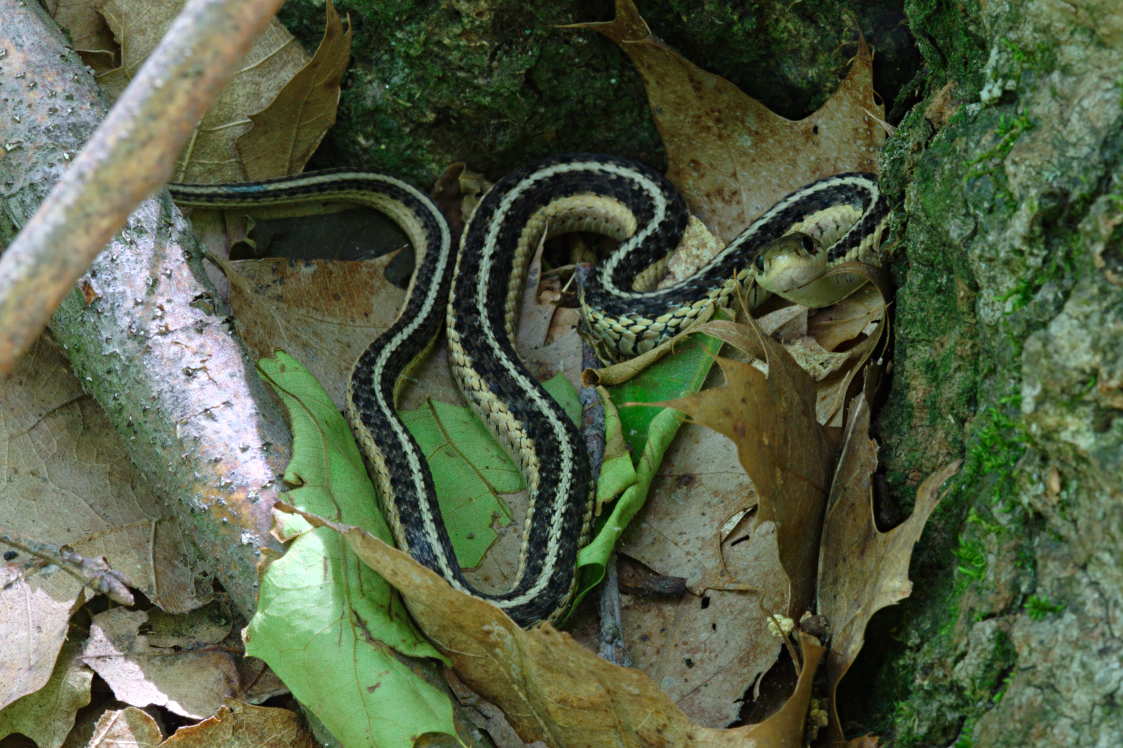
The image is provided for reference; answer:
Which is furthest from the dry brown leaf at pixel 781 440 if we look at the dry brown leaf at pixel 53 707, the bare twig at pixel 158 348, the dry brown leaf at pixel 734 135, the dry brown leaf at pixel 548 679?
the dry brown leaf at pixel 53 707

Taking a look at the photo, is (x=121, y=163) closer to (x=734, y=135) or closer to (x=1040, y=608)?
(x=1040, y=608)

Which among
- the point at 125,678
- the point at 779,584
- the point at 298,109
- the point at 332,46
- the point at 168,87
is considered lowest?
the point at 125,678

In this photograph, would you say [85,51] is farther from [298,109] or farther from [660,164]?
[660,164]

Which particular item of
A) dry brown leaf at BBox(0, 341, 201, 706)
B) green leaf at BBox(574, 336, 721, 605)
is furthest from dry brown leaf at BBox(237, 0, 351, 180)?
green leaf at BBox(574, 336, 721, 605)

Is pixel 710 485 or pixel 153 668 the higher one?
pixel 710 485

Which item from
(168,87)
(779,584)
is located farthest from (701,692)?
(168,87)

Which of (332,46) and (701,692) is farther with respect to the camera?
(332,46)

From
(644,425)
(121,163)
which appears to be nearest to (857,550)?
(644,425)

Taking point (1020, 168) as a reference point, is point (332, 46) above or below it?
below
